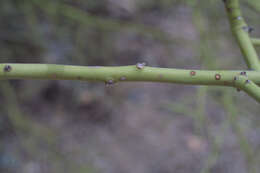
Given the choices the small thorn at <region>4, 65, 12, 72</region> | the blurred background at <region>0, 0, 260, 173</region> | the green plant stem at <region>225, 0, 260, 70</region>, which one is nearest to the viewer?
the small thorn at <region>4, 65, 12, 72</region>

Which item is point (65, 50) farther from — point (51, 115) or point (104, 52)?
point (51, 115)

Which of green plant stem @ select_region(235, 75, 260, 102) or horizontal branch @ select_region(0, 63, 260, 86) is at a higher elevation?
horizontal branch @ select_region(0, 63, 260, 86)

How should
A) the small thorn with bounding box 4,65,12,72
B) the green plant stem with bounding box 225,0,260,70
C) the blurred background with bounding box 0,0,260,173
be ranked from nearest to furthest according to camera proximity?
the small thorn with bounding box 4,65,12,72 < the green plant stem with bounding box 225,0,260,70 < the blurred background with bounding box 0,0,260,173

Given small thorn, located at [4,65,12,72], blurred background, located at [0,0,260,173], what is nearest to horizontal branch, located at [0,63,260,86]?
small thorn, located at [4,65,12,72]

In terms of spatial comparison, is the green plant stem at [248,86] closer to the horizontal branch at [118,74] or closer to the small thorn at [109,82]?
the horizontal branch at [118,74]

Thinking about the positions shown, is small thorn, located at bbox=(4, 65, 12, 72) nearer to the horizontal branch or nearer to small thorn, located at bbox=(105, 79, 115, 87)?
the horizontal branch

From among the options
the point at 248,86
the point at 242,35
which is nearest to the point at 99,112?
the point at 242,35

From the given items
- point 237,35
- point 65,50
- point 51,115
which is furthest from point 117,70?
point 51,115
